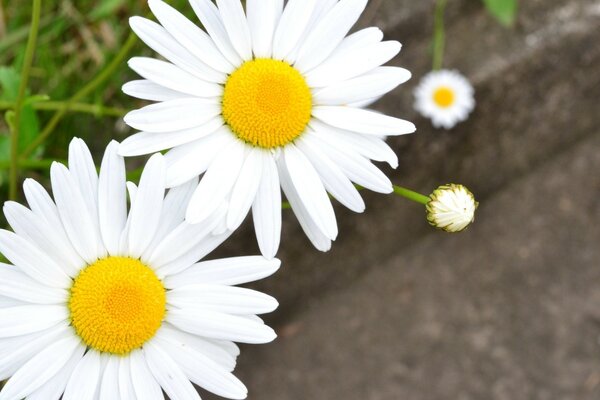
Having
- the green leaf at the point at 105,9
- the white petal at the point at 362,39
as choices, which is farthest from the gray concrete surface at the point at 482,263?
the white petal at the point at 362,39

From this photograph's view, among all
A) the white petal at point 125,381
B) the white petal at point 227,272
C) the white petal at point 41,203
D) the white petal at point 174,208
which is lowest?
the white petal at point 125,381

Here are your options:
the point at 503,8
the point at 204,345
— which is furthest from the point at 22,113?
the point at 503,8

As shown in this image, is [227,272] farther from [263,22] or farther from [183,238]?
[263,22]

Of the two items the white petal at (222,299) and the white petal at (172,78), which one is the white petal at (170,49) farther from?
the white petal at (222,299)

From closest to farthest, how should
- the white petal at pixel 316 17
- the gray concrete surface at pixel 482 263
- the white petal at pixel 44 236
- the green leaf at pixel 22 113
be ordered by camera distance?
the white petal at pixel 44 236
the white petal at pixel 316 17
the green leaf at pixel 22 113
the gray concrete surface at pixel 482 263

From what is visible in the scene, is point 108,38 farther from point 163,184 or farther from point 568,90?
point 568,90

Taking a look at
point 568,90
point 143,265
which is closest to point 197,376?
point 143,265
